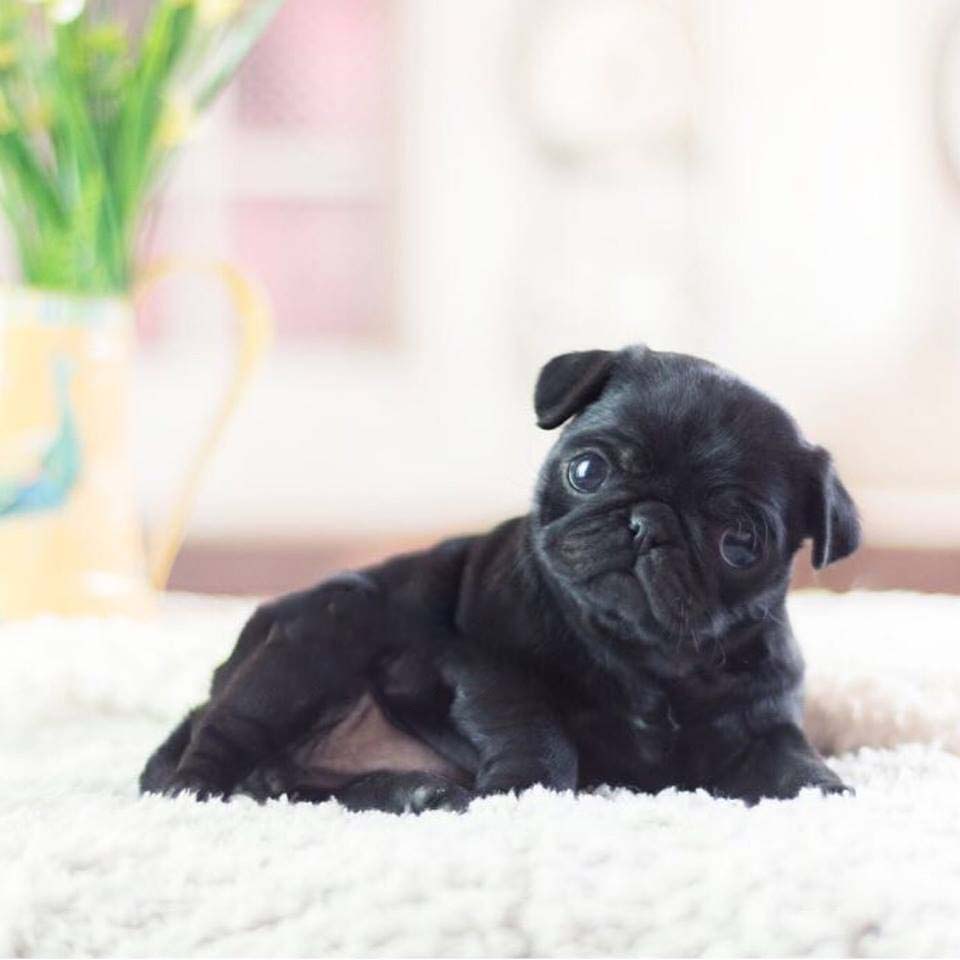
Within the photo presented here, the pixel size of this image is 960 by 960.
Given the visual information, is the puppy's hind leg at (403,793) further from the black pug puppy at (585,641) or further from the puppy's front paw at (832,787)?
the puppy's front paw at (832,787)

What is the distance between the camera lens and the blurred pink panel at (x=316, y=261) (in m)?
3.27

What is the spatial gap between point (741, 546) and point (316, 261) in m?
2.40

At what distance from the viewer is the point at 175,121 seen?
182cm

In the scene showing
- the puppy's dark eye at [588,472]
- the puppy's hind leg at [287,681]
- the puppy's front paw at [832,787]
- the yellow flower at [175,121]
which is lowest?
the puppy's front paw at [832,787]

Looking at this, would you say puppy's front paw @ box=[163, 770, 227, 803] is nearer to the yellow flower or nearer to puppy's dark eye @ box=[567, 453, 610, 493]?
puppy's dark eye @ box=[567, 453, 610, 493]

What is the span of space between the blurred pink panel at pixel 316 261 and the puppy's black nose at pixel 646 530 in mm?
2322

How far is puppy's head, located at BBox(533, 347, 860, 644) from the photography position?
1.01 m

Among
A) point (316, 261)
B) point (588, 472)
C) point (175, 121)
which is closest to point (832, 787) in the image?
point (588, 472)

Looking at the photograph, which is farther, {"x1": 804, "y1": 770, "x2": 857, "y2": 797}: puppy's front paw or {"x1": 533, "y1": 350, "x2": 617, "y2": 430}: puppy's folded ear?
{"x1": 533, "y1": 350, "x2": 617, "y2": 430}: puppy's folded ear

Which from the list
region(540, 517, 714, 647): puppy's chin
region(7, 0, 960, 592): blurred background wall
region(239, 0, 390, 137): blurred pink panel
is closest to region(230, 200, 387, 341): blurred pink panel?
region(7, 0, 960, 592): blurred background wall

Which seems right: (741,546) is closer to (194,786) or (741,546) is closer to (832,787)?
(832,787)

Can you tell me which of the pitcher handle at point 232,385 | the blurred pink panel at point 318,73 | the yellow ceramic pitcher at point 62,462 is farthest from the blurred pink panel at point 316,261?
the yellow ceramic pitcher at point 62,462

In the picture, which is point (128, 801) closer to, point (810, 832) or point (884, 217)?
point (810, 832)

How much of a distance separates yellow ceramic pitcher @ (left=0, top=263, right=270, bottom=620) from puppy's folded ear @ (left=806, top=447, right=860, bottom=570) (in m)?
1.00
